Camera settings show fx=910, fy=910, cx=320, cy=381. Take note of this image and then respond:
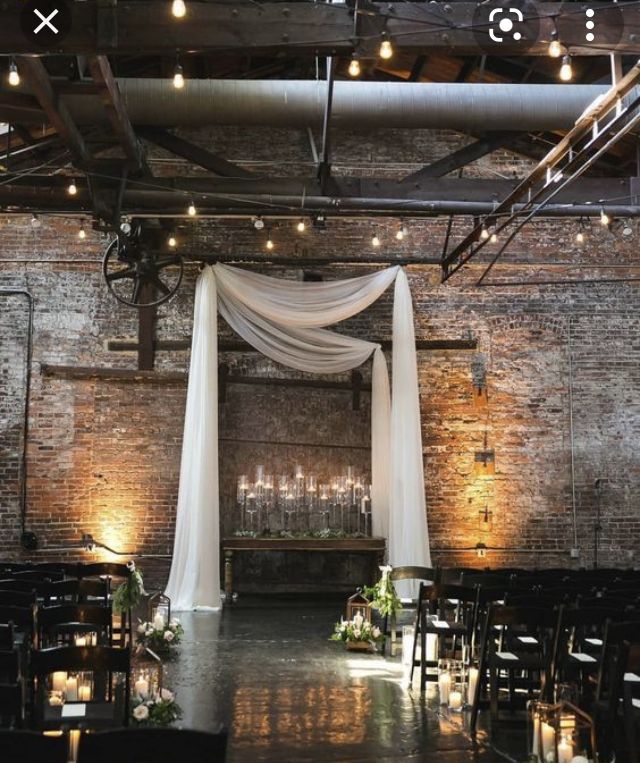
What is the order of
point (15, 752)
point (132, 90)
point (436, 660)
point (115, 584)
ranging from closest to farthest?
point (15, 752) → point (436, 660) → point (132, 90) → point (115, 584)

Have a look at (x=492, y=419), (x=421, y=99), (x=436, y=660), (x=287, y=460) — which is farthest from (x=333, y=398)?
(x=436, y=660)

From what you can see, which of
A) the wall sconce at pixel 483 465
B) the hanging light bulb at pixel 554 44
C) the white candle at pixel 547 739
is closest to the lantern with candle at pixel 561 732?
the white candle at pixel 547 739

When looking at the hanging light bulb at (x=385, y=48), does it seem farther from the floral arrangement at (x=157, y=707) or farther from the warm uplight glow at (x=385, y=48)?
the floral arrangement at (x=157, y=707)

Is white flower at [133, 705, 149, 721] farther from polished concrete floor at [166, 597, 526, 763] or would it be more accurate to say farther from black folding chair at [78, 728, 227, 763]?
black folding chair at [78, 728, 227, 763]

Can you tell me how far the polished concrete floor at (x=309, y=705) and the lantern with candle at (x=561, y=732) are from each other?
0.44 m

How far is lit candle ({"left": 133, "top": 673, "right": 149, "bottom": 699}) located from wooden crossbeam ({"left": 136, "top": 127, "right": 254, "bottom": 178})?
6353 mm

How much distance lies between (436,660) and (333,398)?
5.96m

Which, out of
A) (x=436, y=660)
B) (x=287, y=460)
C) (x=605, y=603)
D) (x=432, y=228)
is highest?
(x=432, y=228)

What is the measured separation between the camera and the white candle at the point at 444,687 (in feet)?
21.3

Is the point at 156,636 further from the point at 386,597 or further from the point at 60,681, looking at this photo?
the point at 60,681

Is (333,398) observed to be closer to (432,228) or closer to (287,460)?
(287,460)

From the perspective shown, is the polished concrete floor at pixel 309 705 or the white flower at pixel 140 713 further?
the polished concrete floor at pixel 309 705

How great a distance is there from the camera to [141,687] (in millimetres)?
5492

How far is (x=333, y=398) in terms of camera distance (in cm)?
1300
